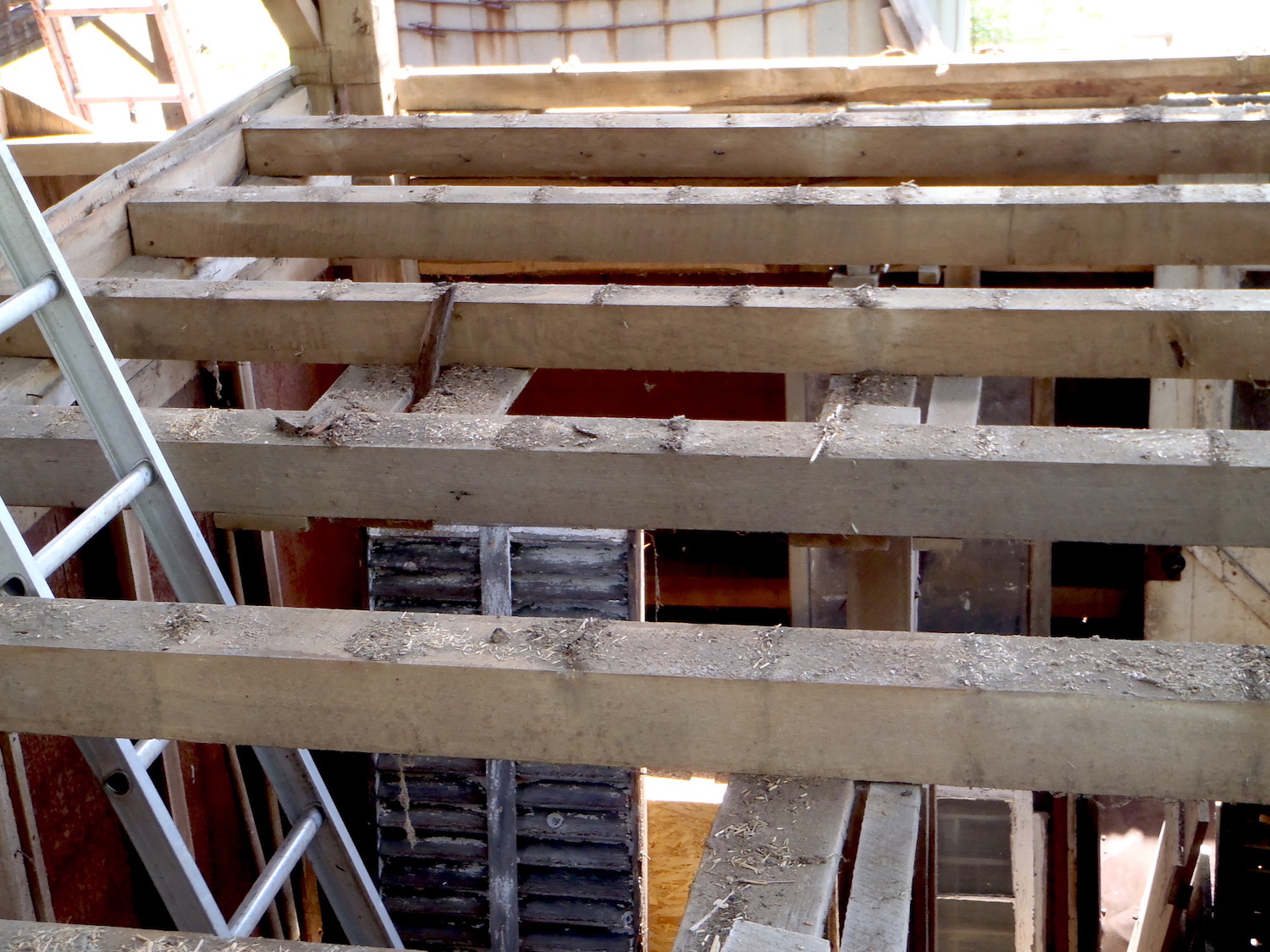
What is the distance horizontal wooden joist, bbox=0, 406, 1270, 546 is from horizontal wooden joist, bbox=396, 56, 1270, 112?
2453 millimetres

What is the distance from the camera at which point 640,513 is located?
204 centimetres

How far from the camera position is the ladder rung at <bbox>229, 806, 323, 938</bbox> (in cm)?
219

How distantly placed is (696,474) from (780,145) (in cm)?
175

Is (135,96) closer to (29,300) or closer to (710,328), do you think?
(29,300)

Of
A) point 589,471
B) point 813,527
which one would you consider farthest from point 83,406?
point 813,527

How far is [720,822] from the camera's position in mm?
1548

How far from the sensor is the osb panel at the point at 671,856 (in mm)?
5441

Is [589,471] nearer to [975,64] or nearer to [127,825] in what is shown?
[127,825]

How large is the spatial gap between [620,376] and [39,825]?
3082 mm

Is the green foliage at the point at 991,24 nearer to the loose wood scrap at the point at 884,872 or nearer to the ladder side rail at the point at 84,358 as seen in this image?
the ladder side rail at the point at 84,358

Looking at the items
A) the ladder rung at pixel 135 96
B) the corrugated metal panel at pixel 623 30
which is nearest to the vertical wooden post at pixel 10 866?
the ladder rung at pixel 135 96

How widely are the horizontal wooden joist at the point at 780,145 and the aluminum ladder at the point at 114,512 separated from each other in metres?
1.62

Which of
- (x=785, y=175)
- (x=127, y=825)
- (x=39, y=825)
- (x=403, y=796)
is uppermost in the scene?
(x=785, y=175)

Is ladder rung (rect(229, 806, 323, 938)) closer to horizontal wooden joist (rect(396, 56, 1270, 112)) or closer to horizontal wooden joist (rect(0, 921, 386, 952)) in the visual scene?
horizontal wooden joist (rect(0, 921, 386, 952))
